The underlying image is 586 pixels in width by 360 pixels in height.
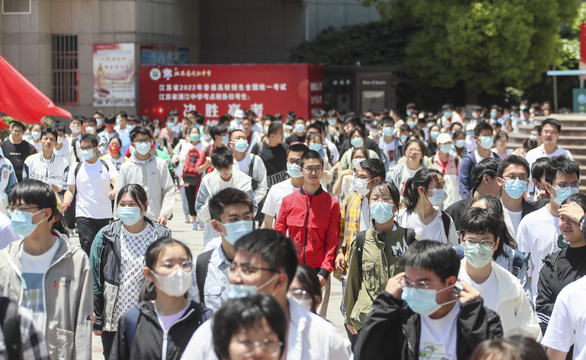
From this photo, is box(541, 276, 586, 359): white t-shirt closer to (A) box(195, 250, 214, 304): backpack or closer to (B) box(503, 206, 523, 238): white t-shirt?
(A) box(195, 250, 214, 304): backpack

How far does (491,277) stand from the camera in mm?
5070

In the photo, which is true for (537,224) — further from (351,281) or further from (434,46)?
(434,46)

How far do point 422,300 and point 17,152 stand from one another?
10.2 meters

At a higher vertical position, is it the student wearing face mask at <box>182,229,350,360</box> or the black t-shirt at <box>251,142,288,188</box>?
the black t-shirt at <box>251,142,288,188</box>

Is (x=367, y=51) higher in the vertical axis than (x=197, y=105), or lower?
higher

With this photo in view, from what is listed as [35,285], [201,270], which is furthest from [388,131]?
[35,285]

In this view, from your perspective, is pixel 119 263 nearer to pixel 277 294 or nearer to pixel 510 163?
pixel 277 294

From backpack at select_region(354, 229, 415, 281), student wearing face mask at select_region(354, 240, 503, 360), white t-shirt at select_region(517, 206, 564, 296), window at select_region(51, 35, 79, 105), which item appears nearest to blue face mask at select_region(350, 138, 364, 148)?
white t-shirt at select_region(517, 206, 564, 296)

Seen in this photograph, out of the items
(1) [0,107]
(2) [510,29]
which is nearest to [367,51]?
(2) [510,29]

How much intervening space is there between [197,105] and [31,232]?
24208 millimetres

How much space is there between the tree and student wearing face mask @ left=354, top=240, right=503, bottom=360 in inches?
1124

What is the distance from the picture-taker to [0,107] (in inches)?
396

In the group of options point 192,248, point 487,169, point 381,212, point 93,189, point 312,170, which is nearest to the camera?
point 381,212

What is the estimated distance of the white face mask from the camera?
468cm
